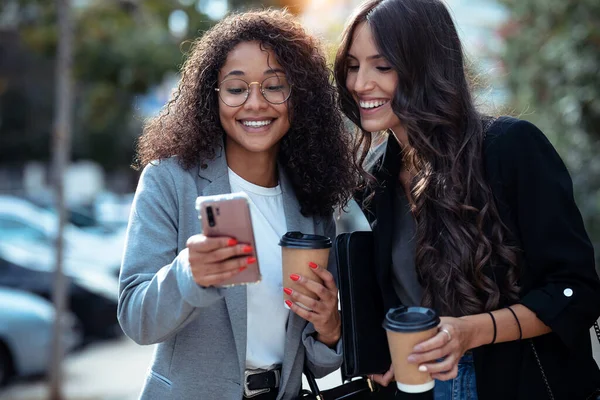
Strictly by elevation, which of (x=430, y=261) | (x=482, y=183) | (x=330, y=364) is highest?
(x=482, y=183)

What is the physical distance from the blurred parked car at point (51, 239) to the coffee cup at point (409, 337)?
9327mm

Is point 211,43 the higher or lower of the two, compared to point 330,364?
higher

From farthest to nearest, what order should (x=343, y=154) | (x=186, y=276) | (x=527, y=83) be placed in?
(x=527, y=83), (x=343, y=154), (x=186, y=276)

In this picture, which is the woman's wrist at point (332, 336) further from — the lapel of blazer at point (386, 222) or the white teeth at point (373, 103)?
the white teeth at point (373, 103)

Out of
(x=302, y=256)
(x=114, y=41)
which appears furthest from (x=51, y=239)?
(x=302, y=256)

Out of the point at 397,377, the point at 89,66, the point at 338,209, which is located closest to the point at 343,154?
the point at 338,209

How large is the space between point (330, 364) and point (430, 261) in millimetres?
516

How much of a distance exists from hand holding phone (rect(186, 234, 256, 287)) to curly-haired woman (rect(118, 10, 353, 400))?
95mm

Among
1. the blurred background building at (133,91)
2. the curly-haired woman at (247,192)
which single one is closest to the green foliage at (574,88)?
the blurred background building at (133,91)

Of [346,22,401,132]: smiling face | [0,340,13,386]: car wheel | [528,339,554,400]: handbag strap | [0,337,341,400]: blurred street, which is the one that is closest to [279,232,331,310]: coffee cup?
[346,22,401,132]: smiling face

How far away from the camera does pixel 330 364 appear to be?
9.15 feet

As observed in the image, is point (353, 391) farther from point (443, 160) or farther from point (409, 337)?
point (443, 160)

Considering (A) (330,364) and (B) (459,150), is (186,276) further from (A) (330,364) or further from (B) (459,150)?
(B) (459,150)

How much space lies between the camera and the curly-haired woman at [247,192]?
2.52m
